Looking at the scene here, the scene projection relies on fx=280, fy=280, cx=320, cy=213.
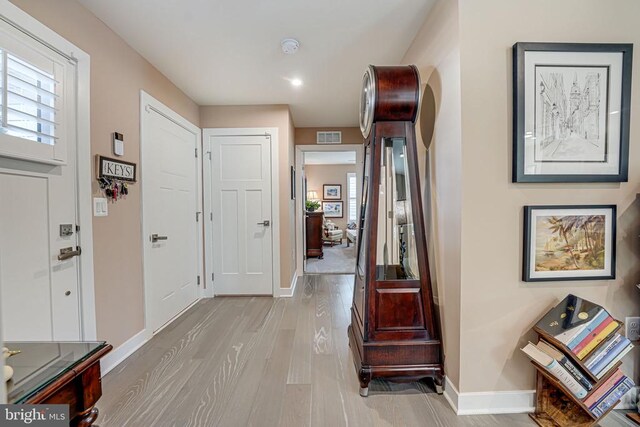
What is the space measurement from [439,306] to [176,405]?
5.44ft

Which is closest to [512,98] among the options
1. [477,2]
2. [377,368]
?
[477,2]

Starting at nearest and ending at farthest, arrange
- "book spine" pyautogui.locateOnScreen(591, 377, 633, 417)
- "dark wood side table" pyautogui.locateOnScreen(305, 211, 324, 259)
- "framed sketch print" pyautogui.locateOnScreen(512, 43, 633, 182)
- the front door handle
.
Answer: "book spine" pyautogui.locateOnScreen(591, 377, 633, 417)
"framed sketch print" pyautogui.locateOnScreen(512, 43, 633, 182)
the front door handle
"dark wood side table" pyautogui.locateOnScreen(305, 211, 324, 259)

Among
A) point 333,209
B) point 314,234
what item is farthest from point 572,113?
point 333,209

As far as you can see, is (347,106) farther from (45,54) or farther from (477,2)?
(45,54)

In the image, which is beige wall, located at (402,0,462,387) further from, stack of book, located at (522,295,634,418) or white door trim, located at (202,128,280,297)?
white door trim, located at (202,128,280,297)

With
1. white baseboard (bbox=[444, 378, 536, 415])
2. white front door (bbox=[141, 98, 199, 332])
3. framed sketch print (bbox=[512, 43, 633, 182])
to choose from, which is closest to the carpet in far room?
white front door (bbox=[141, 98, 199, 332])

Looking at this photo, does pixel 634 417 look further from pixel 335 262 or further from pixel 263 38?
pixel 335 262

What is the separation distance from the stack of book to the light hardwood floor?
329 mm

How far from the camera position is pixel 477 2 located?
1.47m

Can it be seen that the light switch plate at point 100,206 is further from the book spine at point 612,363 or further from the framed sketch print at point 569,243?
the book spine at point 612,363

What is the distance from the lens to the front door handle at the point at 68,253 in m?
1.64

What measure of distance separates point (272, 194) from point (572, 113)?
9.00ft

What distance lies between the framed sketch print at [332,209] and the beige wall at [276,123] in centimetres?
521

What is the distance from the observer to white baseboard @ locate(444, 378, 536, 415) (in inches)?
60.0
